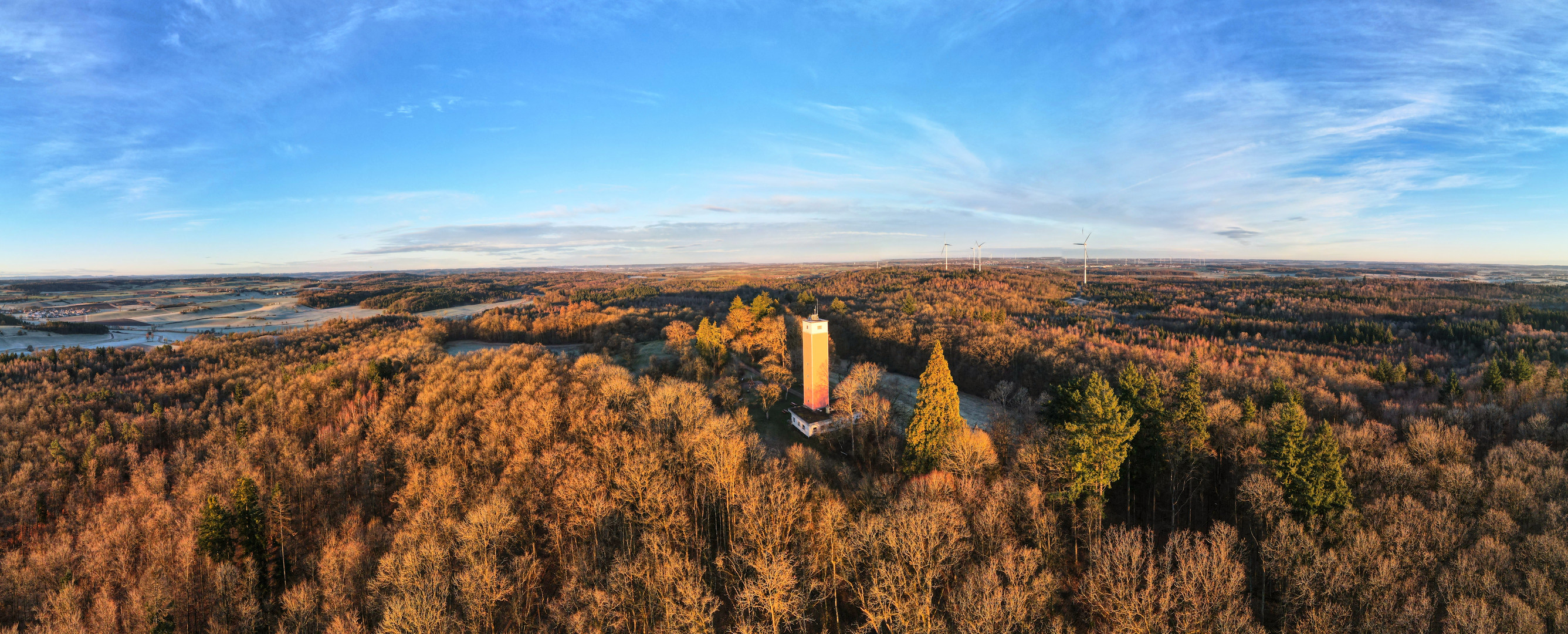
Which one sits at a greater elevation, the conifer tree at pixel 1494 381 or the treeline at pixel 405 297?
the treeline at pixel 405 297

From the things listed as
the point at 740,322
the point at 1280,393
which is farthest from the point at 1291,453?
the point at 740,322

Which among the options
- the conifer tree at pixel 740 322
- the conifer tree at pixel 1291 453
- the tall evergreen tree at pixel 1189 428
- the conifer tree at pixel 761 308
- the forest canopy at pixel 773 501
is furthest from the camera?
the conifer tree at pixel 761 308

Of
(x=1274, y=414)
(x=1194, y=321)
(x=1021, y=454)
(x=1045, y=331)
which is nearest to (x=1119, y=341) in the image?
(x=1045, y=331)

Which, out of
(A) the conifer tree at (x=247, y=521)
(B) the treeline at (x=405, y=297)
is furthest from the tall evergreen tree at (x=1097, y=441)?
(B) the treeline at (x=405, y=297)

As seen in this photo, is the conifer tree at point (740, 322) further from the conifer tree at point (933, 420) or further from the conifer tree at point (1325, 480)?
the conifer tree at point (1325, 480)

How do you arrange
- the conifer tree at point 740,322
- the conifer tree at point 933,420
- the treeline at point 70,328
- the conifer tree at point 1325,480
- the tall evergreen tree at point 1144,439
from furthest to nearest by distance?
the treeline at point 70,328, the conifer tree at point 740,322, the tall evergreen tree at point 1144,439, the conifer tree at point 933,420, the conifer tree at point 1325,480

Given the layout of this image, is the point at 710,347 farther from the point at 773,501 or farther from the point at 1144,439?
the point at 1144,439
